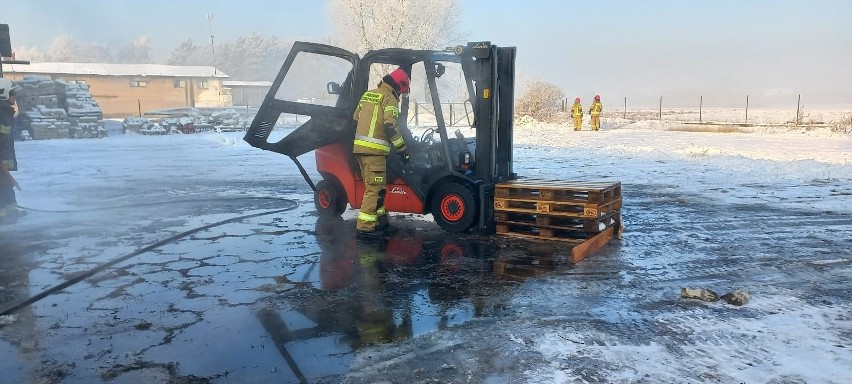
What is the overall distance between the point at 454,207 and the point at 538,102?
2768 cm

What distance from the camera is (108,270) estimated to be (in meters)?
5.68

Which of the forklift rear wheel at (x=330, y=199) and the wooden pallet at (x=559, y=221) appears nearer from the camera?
the wooden pallet at (x=559, y=221)

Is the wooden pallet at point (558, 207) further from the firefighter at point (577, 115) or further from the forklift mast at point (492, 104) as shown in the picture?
the firefighter at point (577, 115)

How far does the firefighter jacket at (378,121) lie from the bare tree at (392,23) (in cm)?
3125

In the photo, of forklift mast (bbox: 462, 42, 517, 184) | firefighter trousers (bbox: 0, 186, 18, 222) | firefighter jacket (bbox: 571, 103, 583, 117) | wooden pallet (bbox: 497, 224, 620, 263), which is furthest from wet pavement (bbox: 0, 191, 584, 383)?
firefighter jacket (bbox: 571, 103, 583, 117)

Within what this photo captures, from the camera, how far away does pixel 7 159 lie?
835 cm

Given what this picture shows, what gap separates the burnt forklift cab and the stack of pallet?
30 centimetres

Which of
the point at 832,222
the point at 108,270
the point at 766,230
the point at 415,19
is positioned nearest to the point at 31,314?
the point at 108,270

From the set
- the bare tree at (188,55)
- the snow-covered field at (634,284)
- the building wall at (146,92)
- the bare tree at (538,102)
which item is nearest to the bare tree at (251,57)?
the bare tree at (188,55)

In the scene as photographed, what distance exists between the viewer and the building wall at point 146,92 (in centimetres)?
4906

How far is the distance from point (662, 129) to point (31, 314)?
85.0ft

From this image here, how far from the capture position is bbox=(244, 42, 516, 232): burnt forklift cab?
697 cm

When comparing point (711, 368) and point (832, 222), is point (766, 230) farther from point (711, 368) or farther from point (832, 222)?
point (711, 368)

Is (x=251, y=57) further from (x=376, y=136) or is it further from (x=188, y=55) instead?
(x=376, y=136)
